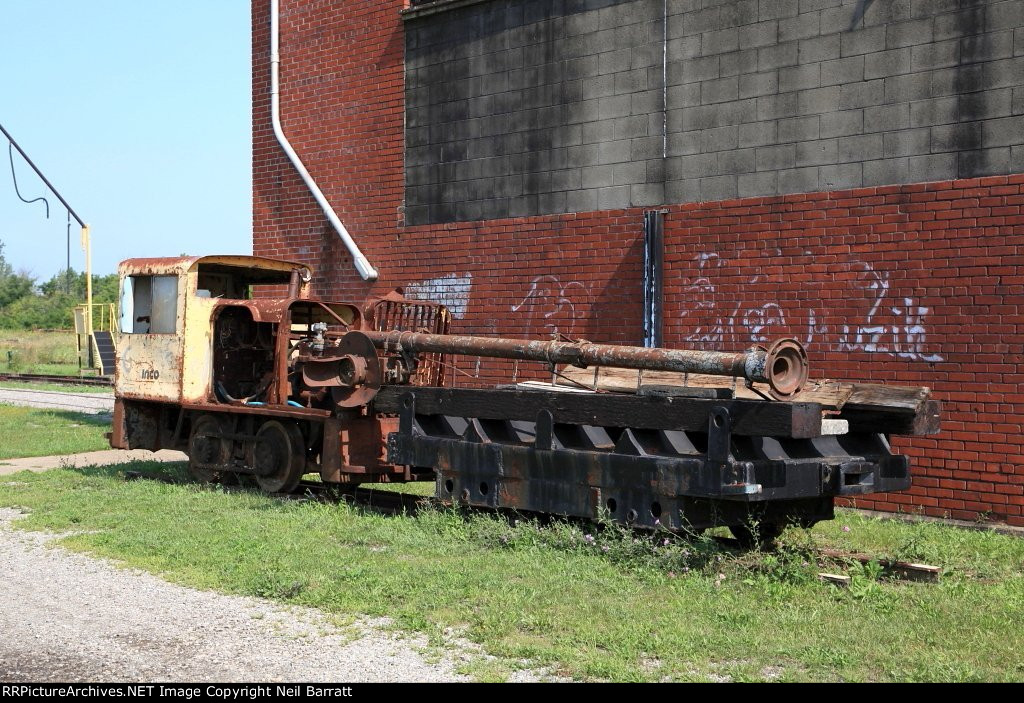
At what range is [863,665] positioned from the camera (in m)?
5.23

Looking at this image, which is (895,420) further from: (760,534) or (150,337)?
(150,337)

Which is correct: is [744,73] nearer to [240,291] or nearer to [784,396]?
[784,396]

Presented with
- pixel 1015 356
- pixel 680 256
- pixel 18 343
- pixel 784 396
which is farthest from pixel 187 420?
pixel 18 343

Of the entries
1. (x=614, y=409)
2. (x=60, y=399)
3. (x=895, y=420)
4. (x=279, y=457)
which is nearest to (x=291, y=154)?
(x=279, y=457)

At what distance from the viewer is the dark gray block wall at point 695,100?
9.70 metres

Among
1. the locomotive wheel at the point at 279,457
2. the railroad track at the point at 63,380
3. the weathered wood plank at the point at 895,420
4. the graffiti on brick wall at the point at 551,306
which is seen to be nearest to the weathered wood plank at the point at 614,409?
the weathered wood plank at the point at 895,420

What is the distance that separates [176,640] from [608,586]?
253 centimetres

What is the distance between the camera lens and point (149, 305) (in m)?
11.7

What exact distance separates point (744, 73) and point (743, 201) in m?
1.29

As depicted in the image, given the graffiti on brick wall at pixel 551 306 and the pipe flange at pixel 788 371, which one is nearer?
the pipe flange at pixel 788 371

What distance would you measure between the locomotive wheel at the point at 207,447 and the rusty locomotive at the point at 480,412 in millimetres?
23

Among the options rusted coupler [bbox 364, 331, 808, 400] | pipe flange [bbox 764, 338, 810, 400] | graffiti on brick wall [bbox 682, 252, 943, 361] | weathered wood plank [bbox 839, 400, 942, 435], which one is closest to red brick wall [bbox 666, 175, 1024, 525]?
graffiti on brick wall [bbox 682, 252, 943, 361]

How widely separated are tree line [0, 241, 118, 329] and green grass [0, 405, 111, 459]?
3778 centimetres

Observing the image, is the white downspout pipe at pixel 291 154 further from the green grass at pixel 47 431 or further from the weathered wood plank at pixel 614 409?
the weathered wood plank at pixel 614 409
